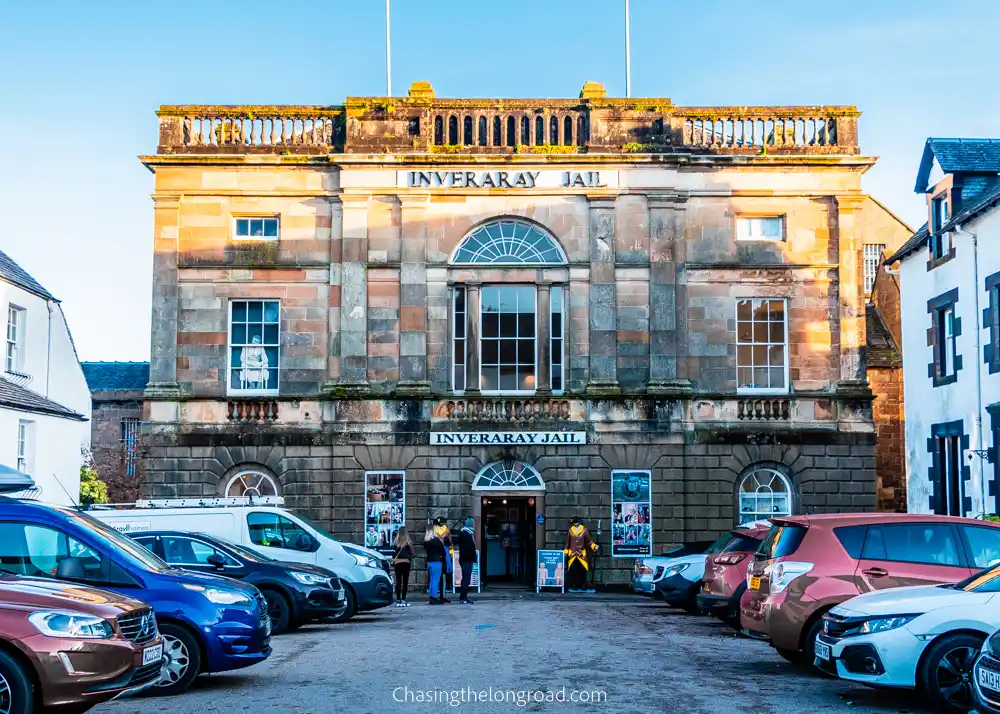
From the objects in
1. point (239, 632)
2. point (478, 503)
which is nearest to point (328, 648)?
point (239, 632)

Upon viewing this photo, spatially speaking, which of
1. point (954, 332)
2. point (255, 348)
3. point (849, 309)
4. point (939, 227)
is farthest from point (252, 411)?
point (939, 227)

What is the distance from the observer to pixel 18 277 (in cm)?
3158

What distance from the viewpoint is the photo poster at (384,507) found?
104ft

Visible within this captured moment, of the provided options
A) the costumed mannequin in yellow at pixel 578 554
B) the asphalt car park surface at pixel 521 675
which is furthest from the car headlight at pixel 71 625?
the costumed mannequin in yellow at pixel 578 554

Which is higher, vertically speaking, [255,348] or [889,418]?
[255,348]

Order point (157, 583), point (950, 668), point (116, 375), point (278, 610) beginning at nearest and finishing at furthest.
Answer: point (950, 668), point (157, 583), point (278, 610), point (116, 375)

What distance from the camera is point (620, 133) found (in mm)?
32812

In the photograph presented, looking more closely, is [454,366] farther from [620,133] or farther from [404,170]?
[620,133]

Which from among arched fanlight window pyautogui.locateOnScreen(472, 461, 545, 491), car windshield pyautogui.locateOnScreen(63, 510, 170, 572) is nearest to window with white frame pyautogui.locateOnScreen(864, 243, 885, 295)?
arched fanlight window pyautogui.locateOnScreen(472, 461, 545, 491)

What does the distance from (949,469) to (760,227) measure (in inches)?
312

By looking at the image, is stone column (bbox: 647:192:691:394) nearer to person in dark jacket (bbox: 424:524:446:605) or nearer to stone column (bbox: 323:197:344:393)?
stone column (bbox: 323:197:344:393)

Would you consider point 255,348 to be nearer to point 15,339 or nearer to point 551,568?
point 15,339

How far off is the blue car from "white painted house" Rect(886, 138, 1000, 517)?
17.2 m

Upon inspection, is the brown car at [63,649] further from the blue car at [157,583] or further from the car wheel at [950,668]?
the car wheel at [950,668]
